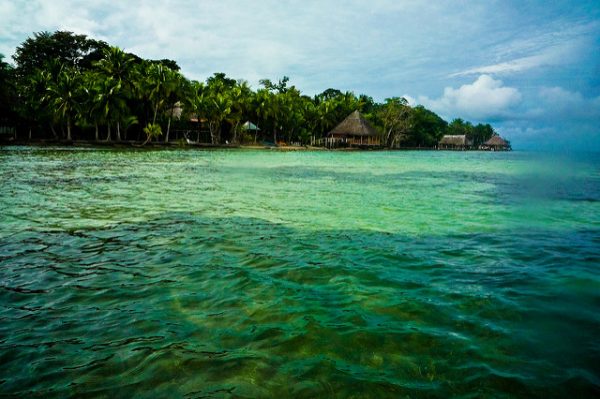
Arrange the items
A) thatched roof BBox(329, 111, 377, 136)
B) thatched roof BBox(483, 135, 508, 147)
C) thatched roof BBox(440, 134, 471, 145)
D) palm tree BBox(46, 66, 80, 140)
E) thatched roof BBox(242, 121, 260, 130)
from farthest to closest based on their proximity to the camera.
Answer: thatched roof BBox(483, 135, 508, 147), thatched roof BBox(440, 134, 471, 145), thatched roof BBox(329, 111, 377, 136), thatched roof BBox(242, 121, 260, 130), palm tree BBox(46, 66, 80, 140)

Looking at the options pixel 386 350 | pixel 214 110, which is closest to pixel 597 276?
pixel 386 350

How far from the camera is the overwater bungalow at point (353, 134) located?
65688mm

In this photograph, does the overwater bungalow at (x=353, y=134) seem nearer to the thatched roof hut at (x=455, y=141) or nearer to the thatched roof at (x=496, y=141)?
the thatched roof hut at (x=455, y=141)

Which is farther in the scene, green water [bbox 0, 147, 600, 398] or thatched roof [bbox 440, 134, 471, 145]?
thatched roof [bbox 440, 134, 471, 145]

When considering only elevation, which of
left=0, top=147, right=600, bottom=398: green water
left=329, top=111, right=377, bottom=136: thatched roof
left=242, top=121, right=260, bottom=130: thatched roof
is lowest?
left=0, top=147, right=600, bottom=398: green water

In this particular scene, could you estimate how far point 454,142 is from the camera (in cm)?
10331

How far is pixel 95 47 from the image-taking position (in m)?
60.4

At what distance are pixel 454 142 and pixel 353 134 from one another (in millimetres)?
49669

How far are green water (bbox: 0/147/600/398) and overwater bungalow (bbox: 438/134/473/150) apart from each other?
337ft

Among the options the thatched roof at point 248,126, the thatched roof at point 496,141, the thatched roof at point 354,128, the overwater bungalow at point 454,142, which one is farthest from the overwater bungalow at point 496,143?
the thatched roof at point 248,126

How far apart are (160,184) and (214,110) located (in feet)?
124

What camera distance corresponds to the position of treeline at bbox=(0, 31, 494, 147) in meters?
38.0

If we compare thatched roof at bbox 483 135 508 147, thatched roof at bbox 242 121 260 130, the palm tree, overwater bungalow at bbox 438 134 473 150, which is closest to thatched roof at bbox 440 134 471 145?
overwater bungalow at bbox 438 134 473 150

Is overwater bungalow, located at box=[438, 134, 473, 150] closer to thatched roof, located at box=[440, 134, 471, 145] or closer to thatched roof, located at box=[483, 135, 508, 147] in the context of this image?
thatched roof, located at box=[440, 134, 471, 145]
